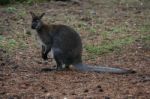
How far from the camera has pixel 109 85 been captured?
7637 mm

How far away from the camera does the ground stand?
24.0 ft

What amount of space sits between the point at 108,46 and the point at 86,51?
59cm

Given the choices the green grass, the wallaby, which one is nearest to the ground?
the green grass

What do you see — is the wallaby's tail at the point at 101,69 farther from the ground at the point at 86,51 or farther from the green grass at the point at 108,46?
the green grass at the point at 108,46

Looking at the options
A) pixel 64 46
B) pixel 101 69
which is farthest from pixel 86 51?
pixel 101 69

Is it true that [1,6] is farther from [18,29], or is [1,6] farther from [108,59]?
[108,59]

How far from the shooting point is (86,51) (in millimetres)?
11141

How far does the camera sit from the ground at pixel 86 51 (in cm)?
731

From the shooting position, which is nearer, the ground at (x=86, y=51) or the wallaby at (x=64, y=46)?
the ground at (x=86, y=51)

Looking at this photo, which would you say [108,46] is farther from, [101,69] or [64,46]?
[101,69]

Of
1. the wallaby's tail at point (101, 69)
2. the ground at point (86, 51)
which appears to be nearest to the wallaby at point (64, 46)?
the wallaby's tail at point (101, 69)

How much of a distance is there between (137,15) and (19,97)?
32.0 feet

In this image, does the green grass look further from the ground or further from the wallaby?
the wallaby

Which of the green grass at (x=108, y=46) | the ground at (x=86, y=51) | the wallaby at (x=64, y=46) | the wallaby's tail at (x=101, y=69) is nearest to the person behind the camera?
the ground at (x=86, y=51)
